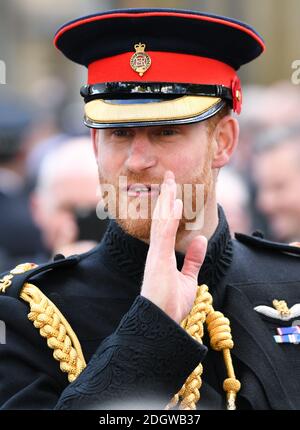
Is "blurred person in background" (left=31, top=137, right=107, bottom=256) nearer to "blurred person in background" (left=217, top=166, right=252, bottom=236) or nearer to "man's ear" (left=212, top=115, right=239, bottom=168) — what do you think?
"blurred person in background" (left=217, top=166, right=252, bottom=236)

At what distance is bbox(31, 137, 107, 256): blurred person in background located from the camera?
7.17m

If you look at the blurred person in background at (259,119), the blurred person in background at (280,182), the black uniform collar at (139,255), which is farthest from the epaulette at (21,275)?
the blurred person in background at (259,119)

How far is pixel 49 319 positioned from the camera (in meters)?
4.59

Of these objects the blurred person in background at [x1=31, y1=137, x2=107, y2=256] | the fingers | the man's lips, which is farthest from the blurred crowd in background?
→ the fingers

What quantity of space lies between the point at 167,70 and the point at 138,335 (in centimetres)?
97

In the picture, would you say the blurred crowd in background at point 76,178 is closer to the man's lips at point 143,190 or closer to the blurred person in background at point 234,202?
the blurred person in background at point 234,202

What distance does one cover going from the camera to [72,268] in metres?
4.88

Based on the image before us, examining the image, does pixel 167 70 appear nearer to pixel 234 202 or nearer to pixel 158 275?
pixel 158 275

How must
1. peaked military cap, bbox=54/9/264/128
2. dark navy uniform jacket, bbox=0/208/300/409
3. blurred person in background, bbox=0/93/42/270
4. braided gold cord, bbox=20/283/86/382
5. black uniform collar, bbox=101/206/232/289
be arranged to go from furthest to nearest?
blurred person in background, bbox=0/93/42/270 → black uniform collar, bbox=101/206/232/289 → peaked military cap, bbox=54/9/264/128 → braided gold cord, bbox=20/283/86/382 → dark navy uniform jacket, bbox=0/208/300/409

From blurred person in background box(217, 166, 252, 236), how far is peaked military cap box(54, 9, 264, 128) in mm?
3005

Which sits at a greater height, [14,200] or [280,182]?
[280,182]

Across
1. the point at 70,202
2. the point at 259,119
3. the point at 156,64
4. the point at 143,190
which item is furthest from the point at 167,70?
the point at 259,119
